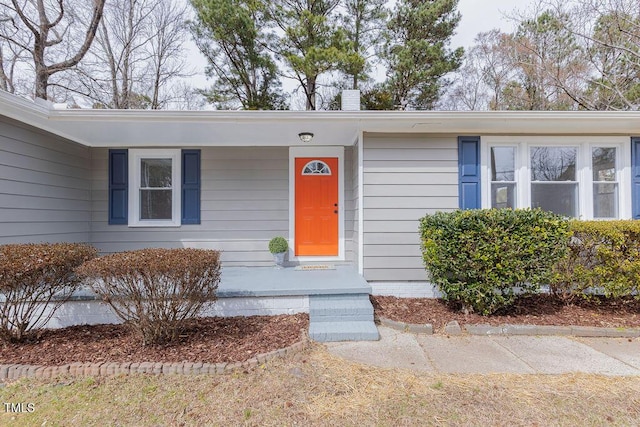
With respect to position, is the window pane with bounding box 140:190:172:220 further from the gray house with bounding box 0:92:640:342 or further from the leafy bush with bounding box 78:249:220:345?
the leafy bush with bounding box 78:249:220:345

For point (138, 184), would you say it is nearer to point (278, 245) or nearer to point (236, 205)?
point (236, 205)

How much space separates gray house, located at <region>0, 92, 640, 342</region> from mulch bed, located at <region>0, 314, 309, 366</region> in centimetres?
155

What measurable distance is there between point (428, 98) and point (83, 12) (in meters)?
11.3

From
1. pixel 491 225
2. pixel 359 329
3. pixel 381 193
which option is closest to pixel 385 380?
pixel 359 329

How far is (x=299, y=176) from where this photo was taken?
5.43m

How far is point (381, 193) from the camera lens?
4.51 metres

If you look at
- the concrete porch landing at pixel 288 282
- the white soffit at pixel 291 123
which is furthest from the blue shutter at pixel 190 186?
the concrete porch landing at pixel 288 282

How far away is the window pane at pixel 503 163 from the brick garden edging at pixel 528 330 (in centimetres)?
211

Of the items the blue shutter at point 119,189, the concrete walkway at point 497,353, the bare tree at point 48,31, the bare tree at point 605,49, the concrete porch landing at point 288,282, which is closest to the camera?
the concrete walkway at point 497,353

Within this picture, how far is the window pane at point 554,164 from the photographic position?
4.67m

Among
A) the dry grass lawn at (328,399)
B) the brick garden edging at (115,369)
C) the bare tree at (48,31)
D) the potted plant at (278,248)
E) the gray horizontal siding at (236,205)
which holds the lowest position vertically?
the dry grass lawn at (328,399)

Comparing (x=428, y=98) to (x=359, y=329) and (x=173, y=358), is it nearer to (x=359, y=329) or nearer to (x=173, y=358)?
(x=359, y=329)

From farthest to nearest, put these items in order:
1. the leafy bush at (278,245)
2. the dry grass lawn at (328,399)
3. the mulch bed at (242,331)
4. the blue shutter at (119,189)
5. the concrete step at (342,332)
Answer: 1. the blue shutter at (119,189)
2. the leafy bush at (278,245)
3. the concrete step at (342,332)
4. the mulch bed at (242,331)
5. the dry grass lawn at (328,399)

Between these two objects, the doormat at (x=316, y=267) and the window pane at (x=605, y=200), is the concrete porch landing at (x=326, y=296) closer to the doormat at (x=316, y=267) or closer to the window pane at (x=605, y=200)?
Answer: the doormat at (x=316, y=267)
